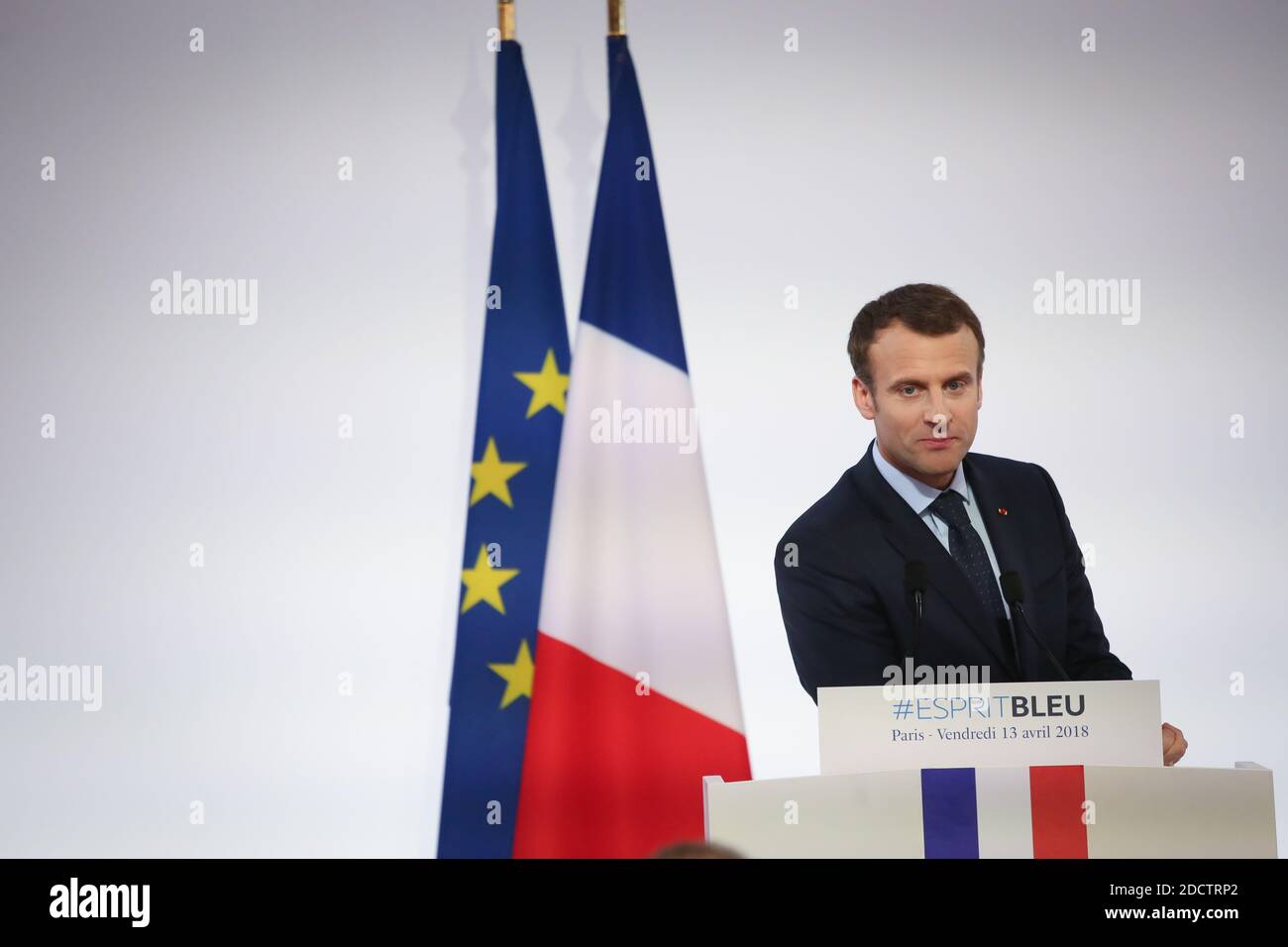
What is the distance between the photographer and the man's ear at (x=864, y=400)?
3.98m

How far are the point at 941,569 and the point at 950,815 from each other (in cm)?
94

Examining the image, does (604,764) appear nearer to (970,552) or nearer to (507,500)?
(507,500)

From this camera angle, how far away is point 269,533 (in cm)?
409

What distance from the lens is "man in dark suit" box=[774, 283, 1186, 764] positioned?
3773 millimetres

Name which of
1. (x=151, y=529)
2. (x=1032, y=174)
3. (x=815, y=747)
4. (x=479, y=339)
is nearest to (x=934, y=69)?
(x=1032, y=174)

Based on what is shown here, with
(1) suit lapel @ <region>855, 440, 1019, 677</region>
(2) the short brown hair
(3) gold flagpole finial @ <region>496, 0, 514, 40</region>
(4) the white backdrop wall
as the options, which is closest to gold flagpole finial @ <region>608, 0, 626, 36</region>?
(4) the white backdrop wall

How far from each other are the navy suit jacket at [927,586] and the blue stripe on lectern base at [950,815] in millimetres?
734

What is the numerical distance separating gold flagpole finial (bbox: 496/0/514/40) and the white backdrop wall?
0.16 meters

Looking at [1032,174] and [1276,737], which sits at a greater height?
[1032,174]

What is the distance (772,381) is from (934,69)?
1.14 metres

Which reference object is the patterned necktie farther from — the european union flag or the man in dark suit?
the european union flag
